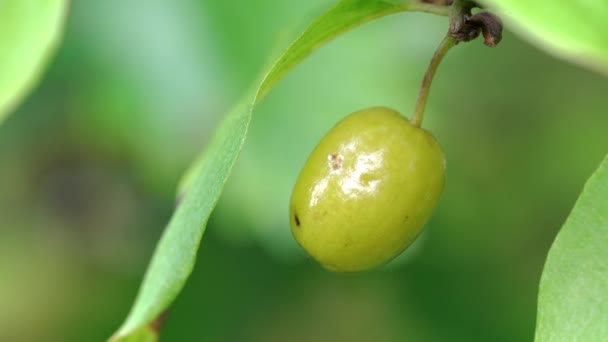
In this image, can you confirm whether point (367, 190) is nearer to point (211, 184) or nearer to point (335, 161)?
point (335, 161)

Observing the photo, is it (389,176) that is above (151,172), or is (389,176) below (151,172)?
above

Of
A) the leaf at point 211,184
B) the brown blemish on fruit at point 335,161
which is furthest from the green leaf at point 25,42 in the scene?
the brown blemish on fruit at point 335,161

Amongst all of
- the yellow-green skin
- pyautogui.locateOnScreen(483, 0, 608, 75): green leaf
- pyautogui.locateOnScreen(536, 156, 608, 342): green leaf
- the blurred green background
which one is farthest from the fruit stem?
the blurred green background

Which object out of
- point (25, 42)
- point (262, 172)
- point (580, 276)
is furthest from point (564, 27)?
point (262, 172)

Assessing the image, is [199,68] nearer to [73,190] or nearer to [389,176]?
[73,190]

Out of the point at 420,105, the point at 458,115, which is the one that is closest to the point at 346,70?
the point at 458,115

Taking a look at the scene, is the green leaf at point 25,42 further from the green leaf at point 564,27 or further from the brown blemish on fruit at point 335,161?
the green leaf at point 564,27

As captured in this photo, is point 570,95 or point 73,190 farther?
point 73,190
